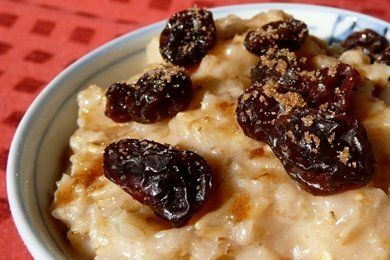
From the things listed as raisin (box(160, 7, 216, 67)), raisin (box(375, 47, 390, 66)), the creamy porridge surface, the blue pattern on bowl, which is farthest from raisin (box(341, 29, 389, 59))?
raisin (box(160, 7, 216, 67))

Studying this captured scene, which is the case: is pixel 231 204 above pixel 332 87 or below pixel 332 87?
below

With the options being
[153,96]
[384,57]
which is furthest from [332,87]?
[384,57]

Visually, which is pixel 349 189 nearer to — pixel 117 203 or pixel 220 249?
pixel 220 249

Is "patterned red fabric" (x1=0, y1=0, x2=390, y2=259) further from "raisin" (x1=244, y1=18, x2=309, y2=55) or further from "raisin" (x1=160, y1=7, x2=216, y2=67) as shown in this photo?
"raisin" (x1=244, y1=18, x2=309, y2=55)

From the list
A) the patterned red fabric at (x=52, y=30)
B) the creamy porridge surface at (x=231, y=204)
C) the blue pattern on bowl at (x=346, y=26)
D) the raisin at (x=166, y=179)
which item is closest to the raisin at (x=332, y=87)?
the creamy porridge surface at (x=231, y=204)

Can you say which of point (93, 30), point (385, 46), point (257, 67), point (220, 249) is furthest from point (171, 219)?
point (93, 30)

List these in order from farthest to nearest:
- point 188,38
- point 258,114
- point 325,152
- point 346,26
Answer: point 346,26, point 188,38, point 258,114, point 325,152

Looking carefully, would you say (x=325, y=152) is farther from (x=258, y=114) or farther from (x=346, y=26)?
(x=346, y=26)
